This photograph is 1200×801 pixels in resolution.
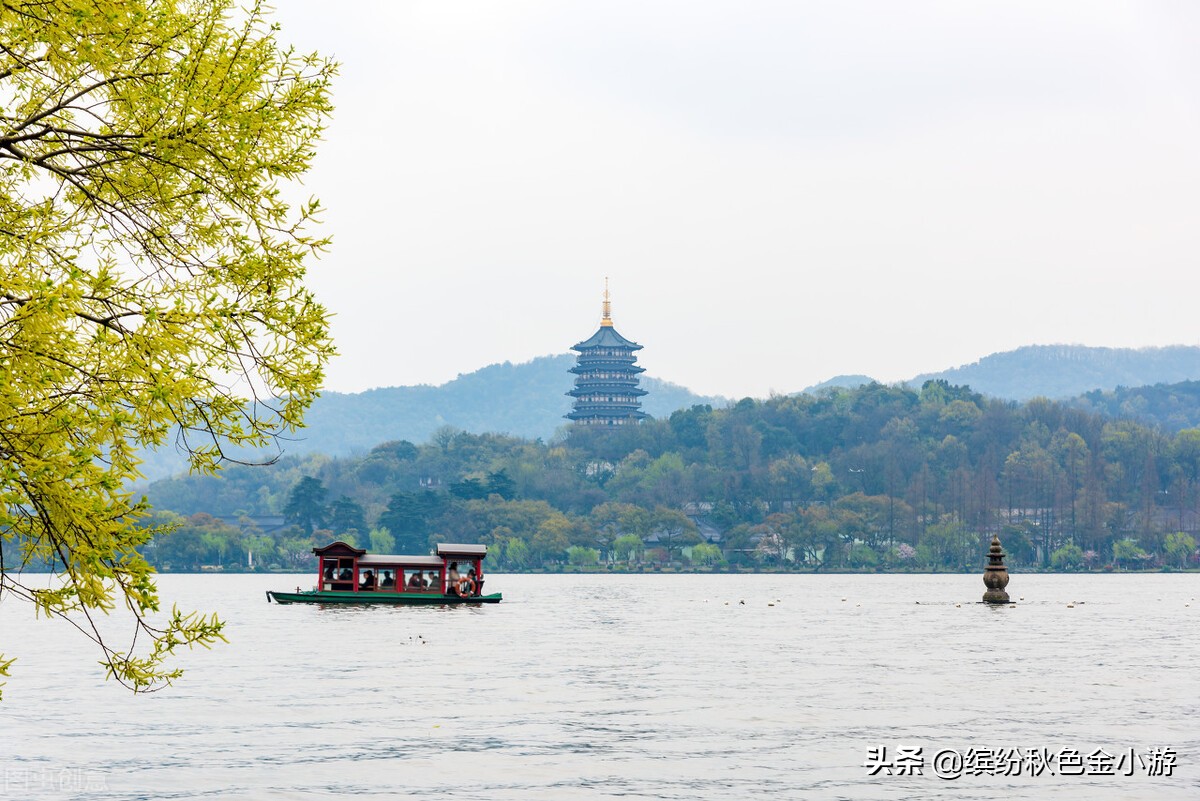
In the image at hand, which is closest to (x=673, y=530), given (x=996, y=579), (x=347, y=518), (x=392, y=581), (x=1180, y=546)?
(x=347, y=518)

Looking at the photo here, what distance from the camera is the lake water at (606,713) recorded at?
21.4m

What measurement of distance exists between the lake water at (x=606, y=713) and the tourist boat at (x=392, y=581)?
5453mm

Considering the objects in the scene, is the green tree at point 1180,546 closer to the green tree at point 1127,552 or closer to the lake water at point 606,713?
the green tree at point 1127,552

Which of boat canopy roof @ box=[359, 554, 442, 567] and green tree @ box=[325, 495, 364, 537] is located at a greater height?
green tree @ box=[325, 495, 364, 537]

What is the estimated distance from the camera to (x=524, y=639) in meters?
53.8

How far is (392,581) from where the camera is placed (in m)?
70.4

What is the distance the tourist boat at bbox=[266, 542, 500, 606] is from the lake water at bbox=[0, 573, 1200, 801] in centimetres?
545

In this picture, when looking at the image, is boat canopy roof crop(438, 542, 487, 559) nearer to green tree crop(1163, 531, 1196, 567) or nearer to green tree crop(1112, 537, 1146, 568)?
green tree crop(1112, 537, 1146, 568)

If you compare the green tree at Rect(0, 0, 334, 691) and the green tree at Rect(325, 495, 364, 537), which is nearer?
the green tree at Rect(0, 0, 334, 691)

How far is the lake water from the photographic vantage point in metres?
21.4

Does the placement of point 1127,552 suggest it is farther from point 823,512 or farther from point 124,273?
point 124,273

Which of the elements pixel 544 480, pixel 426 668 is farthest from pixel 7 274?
pixel 544 480

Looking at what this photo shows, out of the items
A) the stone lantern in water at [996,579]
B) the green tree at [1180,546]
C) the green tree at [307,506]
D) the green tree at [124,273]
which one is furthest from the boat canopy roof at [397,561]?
the green tree at [1180,546]

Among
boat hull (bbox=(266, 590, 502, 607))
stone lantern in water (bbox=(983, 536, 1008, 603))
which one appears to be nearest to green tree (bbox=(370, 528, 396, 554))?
boat hull (bbox=(266, 590, 502, 607))
